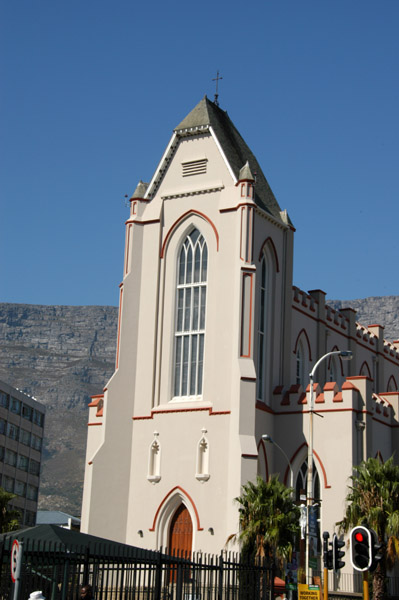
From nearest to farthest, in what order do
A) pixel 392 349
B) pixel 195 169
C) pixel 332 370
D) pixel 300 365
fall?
pixel 195 169, pixel 300 365, pixel 332 370, pixel 392 349

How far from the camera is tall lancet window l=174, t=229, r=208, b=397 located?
149 feet

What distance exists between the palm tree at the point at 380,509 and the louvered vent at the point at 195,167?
17.0 m

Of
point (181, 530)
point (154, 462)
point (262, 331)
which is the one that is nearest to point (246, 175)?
point (262, 331)

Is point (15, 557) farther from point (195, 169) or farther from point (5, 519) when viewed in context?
point (195, 169)

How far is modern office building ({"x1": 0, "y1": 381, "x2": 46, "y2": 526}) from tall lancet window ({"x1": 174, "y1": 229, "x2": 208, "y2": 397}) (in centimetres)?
4762

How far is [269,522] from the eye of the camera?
36.1 m

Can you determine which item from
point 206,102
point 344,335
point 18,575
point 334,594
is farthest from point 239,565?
point 344,335

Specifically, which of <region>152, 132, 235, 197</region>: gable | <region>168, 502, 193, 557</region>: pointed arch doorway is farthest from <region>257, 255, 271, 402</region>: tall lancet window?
<region>168, 502, 193, 557</region>: pointed arch doorway

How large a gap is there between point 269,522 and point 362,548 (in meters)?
17.0

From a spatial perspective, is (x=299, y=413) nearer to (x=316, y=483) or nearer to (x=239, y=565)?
(x=316, y=483)

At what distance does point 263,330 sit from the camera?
4672 cm

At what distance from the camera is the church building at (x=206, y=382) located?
141 ft

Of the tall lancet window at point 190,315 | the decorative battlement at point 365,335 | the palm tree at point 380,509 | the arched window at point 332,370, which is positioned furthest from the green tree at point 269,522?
the decorative battlement at point 365,335

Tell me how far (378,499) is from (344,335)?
70.5ft
